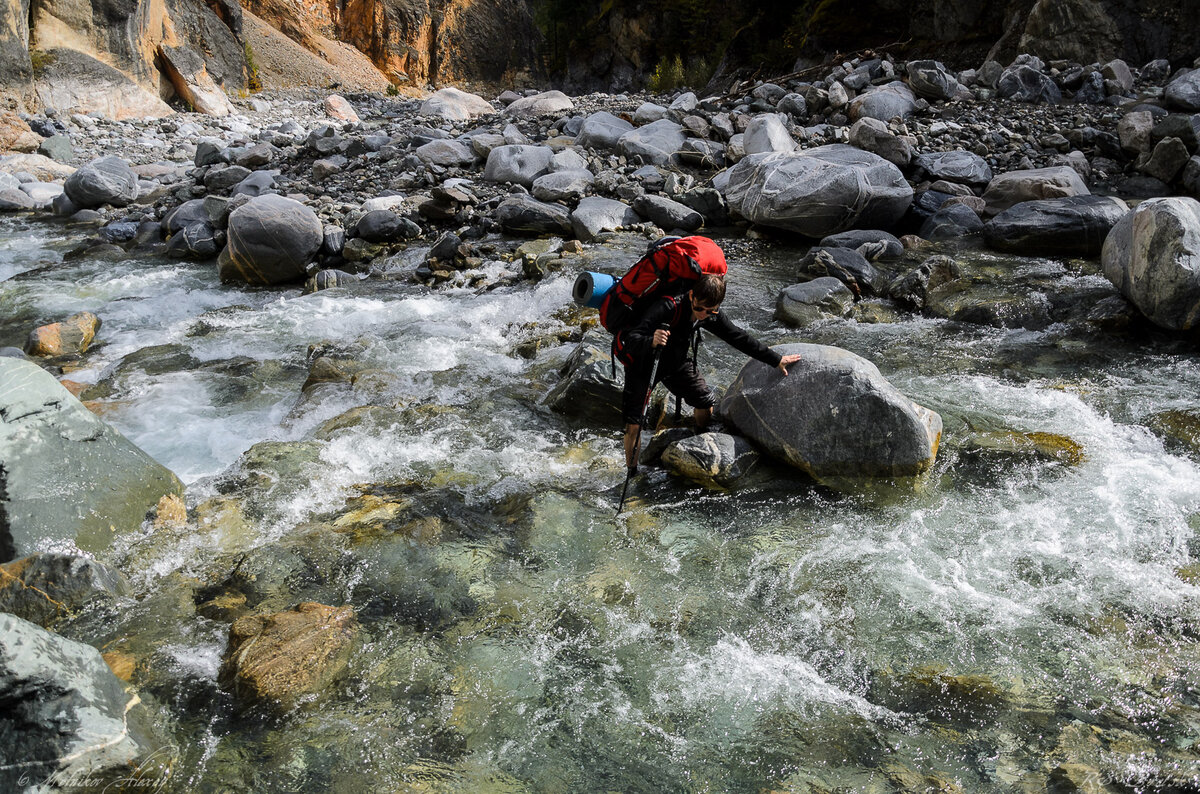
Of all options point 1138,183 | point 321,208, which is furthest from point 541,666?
point 1138,183

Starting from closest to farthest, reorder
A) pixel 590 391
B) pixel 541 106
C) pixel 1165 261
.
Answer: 1. pixel 590 391
2. pixel 1165 261
3. pixel 541 106

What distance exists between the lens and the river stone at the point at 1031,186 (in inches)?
392

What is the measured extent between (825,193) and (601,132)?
221 inches

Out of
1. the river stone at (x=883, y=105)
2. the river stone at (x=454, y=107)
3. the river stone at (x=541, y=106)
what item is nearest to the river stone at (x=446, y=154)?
the river stone at (x=541, y=106)

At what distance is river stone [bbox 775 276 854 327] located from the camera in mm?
7680

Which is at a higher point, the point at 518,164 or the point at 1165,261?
the point at 518,164

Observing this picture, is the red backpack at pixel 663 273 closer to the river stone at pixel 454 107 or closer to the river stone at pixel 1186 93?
the river stone at pixel 1186 93

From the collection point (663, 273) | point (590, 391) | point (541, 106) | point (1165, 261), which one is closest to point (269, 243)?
point (590, 391)

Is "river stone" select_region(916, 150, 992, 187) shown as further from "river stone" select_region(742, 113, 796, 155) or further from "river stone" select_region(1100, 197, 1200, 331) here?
"river stone" select_region(1100, 197, 1200, 331)

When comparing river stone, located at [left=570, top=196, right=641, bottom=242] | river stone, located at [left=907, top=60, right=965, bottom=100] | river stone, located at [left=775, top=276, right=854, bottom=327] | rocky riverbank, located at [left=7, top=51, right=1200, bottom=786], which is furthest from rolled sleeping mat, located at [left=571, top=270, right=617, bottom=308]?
river stone, located at [left=907, top=60, right=965, bottom=100]

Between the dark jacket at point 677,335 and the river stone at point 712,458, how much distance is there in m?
0.51

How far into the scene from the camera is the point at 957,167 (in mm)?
11344

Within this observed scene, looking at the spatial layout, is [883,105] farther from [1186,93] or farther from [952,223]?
[952,223]

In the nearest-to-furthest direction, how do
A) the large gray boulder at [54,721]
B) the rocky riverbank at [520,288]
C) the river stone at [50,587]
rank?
the large gray boulder at [54,721] → the rocky riverbank at [520,288] → the river stone at [50,587]
